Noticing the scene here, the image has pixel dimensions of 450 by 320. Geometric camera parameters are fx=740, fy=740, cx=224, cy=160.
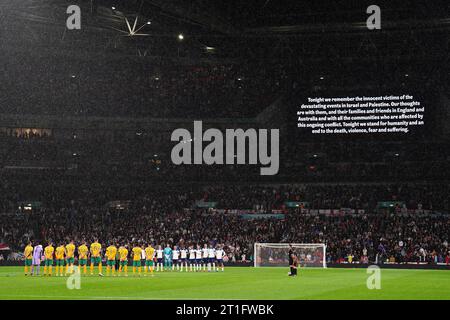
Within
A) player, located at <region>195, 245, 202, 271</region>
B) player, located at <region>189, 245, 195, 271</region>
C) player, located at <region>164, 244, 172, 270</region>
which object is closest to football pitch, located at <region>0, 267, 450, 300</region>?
player, located at <region>164, 244, 172, 270</region>

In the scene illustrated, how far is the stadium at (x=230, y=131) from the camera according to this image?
5059 cm

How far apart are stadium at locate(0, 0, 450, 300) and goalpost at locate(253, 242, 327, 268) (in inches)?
3.8

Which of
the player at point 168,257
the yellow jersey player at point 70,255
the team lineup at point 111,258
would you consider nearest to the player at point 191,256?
the team lineup at point 111,258

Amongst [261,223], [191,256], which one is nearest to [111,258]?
[191,256]

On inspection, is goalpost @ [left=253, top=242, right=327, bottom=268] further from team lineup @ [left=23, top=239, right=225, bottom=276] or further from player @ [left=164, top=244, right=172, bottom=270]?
player @ [left=164, top=244, right=172, bottom=270]

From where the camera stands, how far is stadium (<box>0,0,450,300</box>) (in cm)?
5059

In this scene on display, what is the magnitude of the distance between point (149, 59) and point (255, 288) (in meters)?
37.9

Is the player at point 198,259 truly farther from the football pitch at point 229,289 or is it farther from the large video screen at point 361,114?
the large video screen at point 361,114

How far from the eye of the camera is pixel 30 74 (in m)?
63.3

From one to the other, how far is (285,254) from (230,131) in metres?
14.5

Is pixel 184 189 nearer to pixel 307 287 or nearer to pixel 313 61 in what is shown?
pixel 313 61

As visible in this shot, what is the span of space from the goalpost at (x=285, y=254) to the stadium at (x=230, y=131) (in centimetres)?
10

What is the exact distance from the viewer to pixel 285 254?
4947 cm

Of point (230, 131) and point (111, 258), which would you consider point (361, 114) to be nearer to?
point (230, 131)
